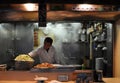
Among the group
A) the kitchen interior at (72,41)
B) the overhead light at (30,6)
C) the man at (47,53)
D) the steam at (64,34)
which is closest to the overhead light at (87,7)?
the overhead light at (30,6)

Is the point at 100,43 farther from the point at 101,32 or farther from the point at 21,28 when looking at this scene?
the point at 21,28

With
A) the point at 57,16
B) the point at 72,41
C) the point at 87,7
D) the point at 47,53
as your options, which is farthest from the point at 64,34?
the point at 87,7

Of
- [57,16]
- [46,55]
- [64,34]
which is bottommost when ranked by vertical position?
[46,55]

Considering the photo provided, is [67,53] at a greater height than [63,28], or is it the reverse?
[63,28]

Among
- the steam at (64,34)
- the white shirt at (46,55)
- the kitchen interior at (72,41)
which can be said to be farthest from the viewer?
the steam at (64,34)

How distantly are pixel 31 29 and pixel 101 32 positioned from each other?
2.09 m

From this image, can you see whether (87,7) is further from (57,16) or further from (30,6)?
(57,16)

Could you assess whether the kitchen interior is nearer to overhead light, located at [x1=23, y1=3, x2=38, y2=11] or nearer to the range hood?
the range hood

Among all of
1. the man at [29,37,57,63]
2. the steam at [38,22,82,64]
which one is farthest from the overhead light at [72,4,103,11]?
the steam at [38,22,82,64]

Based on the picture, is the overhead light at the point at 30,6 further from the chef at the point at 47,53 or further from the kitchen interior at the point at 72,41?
the chef at the point at 47,53

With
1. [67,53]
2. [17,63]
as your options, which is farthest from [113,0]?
[67,53]

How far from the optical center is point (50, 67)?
4.06 m

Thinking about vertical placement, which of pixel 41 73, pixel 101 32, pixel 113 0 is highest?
pixel 113 0

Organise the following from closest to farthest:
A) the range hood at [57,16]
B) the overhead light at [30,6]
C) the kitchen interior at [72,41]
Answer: the overhead light at [30,6] → the range hood at [57,16] → the kitchen interior at [72,41]
